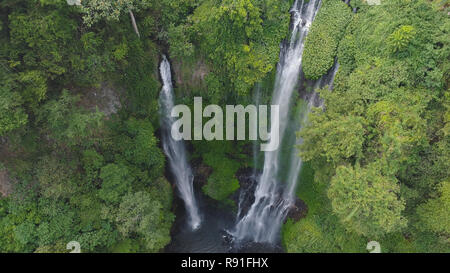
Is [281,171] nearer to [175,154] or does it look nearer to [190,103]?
[175,154]

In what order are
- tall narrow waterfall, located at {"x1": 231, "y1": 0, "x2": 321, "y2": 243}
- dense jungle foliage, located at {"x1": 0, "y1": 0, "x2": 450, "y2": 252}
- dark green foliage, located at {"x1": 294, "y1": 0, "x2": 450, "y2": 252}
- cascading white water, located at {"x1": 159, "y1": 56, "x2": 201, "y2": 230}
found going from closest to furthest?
dark green foliage, located at {"x1": 294, "y1": 0, "x2": 450, "y2": 252}, dense jungle foliage, located at {"x1": 0, "y1": 0, "x2": 450, "y2": 252}, tall narrow waterfall, located at {"x1": 231, "y1": 0, "x2": 321, "y2": 243}, cascading white water, located at {"x1": 159, "y1": 56, "x2": 201, "y2": 230}

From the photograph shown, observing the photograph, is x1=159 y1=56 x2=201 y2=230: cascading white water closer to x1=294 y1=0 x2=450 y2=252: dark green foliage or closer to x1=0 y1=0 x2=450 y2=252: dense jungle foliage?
x1=0 y1=0 x2=450 y2=252: dense jungle foliage

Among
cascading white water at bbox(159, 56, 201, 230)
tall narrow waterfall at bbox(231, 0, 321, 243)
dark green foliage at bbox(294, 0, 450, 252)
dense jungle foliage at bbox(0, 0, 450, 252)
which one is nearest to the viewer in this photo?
dark green foliage at bbox(294, 0, 450, 252)

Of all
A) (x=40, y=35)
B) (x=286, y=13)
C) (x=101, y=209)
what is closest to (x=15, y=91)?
(x=40, y=35)

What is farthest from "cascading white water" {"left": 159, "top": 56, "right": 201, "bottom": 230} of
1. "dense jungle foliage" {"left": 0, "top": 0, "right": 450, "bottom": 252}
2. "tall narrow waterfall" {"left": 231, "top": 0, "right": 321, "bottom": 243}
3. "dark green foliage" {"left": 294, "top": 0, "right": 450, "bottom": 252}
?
"dark green foliage" {"left": 294, "top": 0, "right": 450, "bottom": 252}

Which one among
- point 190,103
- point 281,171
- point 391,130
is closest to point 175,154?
point 190,103

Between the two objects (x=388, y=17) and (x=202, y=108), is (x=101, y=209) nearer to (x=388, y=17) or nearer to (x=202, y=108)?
(x=202, y=108)

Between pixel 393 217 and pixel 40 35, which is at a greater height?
pixel 40 35
